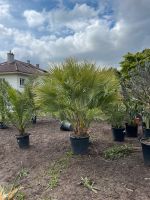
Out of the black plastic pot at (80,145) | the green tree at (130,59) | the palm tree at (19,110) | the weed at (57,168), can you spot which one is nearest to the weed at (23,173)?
the weed at (57,168)

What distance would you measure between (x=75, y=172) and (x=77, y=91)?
5.52 ft

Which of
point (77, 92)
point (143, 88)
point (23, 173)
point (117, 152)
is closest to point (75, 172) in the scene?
point (23, 173)

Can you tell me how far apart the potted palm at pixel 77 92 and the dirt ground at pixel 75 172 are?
581 mm

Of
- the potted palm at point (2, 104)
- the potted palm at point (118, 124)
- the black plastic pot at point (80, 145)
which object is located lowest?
the black plastic pot at point (80, 145)

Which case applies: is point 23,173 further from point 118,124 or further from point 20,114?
point 118,124

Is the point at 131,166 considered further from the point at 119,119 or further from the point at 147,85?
the point at 119,119

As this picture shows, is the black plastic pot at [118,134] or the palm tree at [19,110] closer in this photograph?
the palm tree at [19,110]

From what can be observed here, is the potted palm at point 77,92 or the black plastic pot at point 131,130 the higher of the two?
the potted palm at point 77,92

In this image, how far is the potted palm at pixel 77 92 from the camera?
520cm

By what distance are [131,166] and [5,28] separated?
608cm

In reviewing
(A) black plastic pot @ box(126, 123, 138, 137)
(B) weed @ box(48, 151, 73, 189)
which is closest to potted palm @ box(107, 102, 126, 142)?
(A) black plastic pot @ box(126, 123, 138, 137)

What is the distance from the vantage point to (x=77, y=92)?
207 inches

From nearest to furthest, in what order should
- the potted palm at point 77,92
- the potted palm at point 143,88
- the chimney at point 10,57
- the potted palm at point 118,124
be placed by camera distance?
the potted palm at point 143,88, the potted palm at point 77,92, the potted palm at point 118,124, the chimney at point 10,57

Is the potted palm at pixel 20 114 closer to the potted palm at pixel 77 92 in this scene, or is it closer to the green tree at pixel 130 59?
the potted palm at pixel 77 92
